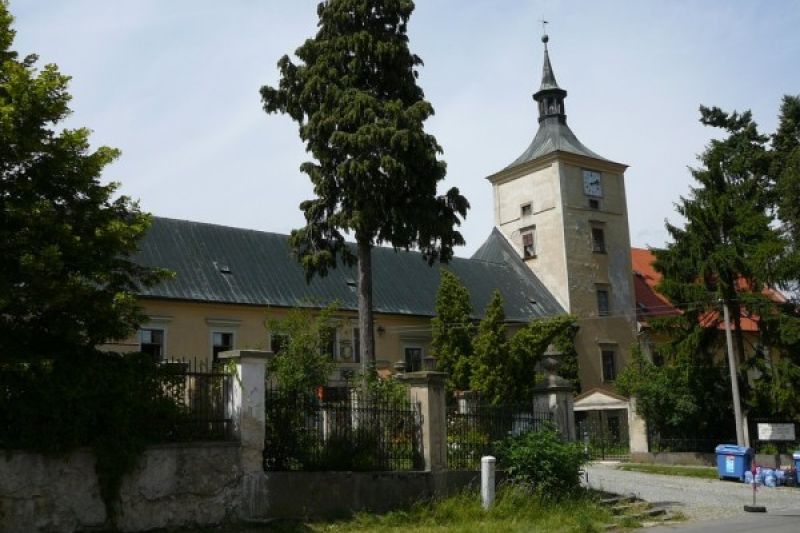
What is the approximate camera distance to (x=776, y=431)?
82.7 feet

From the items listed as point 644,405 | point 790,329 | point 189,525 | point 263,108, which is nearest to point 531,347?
point 644,405

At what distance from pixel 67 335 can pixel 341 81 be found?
1129 cm

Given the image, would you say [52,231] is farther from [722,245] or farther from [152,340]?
[722,245]

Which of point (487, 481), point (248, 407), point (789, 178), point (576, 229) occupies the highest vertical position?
point (576, 229)

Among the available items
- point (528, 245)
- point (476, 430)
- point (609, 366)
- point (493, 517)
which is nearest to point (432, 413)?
point (476, 430)

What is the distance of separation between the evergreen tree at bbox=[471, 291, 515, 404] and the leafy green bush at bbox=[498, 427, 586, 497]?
16.0 metres

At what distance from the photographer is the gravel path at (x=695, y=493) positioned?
1659 cm

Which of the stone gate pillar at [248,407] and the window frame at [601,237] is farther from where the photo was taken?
the window frame at [601,237]

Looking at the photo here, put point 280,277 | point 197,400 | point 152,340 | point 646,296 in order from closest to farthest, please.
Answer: point 197,400 → point 152,340 → point 280,277 → point 646,296

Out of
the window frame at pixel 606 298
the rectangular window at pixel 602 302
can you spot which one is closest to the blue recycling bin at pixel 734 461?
the window frame at pixel 606 298

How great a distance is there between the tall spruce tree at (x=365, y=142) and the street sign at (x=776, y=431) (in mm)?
12124

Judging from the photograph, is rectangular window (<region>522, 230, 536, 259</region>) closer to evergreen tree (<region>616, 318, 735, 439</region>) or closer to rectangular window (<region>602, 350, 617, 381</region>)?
rectangular window (<region>602, 350, 617, 381</region>)

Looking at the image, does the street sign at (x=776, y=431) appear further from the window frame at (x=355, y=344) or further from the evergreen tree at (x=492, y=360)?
the window frame at (x=355, y=344)

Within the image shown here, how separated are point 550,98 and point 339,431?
3852 centimetres
